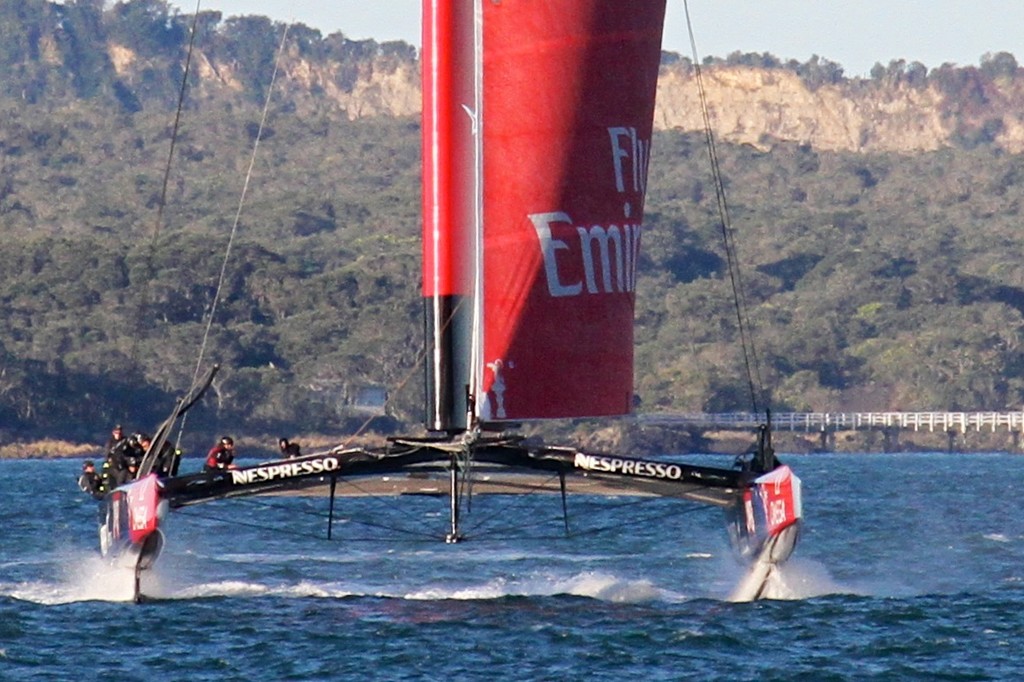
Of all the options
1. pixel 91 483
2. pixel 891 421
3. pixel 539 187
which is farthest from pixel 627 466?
pixel 891 421

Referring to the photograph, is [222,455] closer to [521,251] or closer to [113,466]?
[113,466]

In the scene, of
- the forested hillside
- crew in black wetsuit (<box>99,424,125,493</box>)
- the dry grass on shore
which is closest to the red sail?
crew in black wetsuit (<box>99,424,125,493</box>)

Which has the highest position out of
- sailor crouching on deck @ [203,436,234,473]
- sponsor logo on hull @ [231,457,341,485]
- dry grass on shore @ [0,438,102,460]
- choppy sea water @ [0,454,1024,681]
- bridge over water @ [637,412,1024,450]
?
bridge over water @ [637,412,1024,450]

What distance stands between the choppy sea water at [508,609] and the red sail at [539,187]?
4.95 feet

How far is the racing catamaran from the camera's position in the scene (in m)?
19.9

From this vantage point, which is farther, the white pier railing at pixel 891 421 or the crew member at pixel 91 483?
the white pier railing at pixel 891 421

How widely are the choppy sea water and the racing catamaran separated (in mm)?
1016

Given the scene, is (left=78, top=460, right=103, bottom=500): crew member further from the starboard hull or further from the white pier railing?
the white pier railing

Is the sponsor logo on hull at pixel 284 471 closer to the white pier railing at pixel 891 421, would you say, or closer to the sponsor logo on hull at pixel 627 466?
the sponsor logo on hull at pixel 627 466

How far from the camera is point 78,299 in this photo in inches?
4360

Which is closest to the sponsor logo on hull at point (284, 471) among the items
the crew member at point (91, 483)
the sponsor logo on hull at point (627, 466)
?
the sponsor logo on hull at point (627, 466)

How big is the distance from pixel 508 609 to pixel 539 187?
13.9ft

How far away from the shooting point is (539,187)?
20.2 meters

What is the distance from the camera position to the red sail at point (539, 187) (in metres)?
19.9
